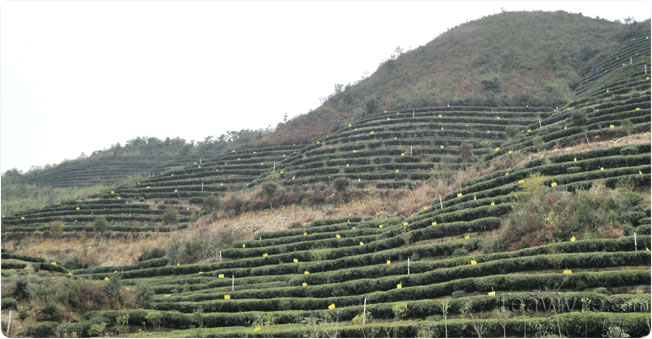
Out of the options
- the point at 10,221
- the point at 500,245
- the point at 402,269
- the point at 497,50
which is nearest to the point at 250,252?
the point at 402,269

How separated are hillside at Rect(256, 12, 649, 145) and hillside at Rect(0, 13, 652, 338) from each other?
183 cm

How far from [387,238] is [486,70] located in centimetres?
3281

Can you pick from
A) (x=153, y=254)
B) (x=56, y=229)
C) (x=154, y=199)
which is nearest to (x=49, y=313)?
(x=153, y=254)

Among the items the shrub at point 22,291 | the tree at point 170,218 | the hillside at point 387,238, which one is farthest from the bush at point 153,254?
the shrub at point 22,291

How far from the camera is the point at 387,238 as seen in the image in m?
19.1

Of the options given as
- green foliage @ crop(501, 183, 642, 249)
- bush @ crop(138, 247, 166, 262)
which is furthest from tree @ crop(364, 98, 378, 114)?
green foliage @ crop(501, 183, 642, 249)

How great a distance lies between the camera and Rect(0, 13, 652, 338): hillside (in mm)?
11836

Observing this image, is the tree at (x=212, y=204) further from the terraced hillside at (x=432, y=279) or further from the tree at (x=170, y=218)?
the terraced hillside at (x=432, y=279)

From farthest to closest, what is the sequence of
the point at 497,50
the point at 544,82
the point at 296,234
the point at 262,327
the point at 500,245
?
the point at 497,50 < the point at 544,82 < the point at 296,234 < the point at 500,245 < the point at 262,327

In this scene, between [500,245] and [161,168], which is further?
[161,168]

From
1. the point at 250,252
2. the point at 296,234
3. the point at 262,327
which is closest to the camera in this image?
the point at 262,327

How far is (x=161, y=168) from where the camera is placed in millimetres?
53062

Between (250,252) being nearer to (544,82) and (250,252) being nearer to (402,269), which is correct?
(402,269)

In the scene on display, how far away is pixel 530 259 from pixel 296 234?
13.1 metres
